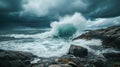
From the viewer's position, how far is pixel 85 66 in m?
12.1

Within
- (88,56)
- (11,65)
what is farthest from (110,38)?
(11,65)

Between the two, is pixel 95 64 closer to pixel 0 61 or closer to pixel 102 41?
pixel 0 61

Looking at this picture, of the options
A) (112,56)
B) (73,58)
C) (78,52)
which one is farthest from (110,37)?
(73,58)

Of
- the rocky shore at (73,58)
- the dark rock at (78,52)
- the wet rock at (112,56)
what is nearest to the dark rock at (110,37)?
the rocky shore at (73,58)

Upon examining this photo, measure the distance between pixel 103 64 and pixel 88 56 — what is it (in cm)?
318

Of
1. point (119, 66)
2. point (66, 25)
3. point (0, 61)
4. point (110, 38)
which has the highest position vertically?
point (66, 25)

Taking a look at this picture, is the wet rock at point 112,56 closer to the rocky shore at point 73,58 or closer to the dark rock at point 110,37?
the rocky shore at point 73,58

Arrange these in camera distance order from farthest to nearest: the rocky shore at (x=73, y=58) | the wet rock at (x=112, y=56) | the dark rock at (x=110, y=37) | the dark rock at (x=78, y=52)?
the dark rock at (x=110, y=37) → the dark rock at (x=78, y=52) → the wet rock at (x=112, y=56) → the rocky shore at (x=73, y=58)

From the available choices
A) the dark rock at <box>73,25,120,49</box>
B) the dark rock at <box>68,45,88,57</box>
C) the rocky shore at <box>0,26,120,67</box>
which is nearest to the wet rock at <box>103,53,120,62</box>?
the rocky shore at <box>0,26,120,67</box>

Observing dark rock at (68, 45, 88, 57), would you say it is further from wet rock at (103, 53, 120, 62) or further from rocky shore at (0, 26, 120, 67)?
wet rock at (103, 53, 120, 62)

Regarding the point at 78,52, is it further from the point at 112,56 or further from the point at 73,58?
the point at 112,56

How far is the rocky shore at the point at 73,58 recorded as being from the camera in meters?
11.8

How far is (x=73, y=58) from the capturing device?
14.2 m

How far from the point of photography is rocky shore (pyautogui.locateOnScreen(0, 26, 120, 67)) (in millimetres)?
11828
